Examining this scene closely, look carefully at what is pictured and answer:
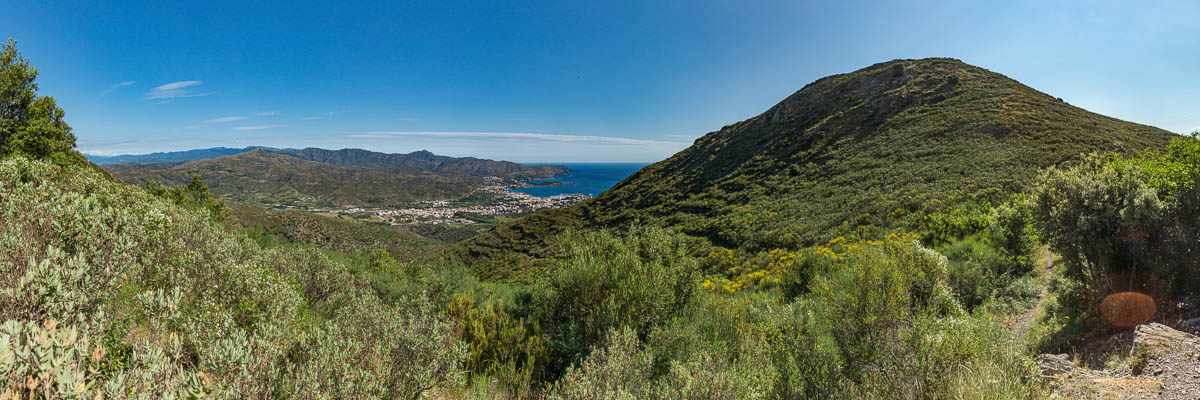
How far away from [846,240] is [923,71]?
149 feet

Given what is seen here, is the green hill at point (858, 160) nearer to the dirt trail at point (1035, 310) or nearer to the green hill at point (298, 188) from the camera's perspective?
the dirt trail at point (1035, 310)

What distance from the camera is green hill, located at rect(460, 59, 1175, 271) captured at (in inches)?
869

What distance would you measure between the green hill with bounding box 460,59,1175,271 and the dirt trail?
7121 millimetres

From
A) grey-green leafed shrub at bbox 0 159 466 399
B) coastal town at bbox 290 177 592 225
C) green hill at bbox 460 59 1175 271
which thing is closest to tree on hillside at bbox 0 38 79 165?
grey-green leafed shrub at bbox 0 159 466 399

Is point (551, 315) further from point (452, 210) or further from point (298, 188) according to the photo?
point (298, 188)

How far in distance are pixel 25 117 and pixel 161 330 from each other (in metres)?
17.8

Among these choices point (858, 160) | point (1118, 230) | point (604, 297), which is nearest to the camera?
point (1118, 230)

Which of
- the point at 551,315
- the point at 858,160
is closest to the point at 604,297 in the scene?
the point at 551,315

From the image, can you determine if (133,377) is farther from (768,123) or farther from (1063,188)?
(768,123)

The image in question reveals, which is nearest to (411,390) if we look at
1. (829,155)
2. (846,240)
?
(846,240)

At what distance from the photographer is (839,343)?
6012mm

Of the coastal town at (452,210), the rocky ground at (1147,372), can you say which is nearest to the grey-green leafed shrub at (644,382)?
the rocky ground at (1147,372)

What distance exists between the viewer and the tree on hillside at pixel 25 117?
36.3 ft

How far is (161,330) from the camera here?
297 cm
